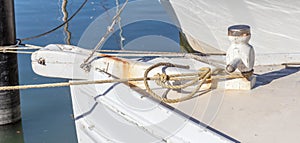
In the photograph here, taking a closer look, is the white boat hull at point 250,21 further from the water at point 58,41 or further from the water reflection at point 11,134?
the water reflection at point 11,134

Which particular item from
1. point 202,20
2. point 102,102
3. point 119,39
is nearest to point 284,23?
point 202,20

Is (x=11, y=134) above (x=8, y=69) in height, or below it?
below

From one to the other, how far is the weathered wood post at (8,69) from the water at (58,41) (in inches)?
4.3

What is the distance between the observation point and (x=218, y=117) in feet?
8.47

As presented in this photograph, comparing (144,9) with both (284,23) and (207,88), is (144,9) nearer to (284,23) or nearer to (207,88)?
(284,23)

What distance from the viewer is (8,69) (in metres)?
4.05

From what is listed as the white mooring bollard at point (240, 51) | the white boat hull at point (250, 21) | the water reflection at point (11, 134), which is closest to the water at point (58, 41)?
the water reflection at point (11, 134)

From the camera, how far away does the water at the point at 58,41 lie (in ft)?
13.8

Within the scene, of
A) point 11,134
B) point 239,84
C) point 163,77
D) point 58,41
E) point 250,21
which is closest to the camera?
point 163,77

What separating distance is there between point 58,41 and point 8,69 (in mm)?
2467

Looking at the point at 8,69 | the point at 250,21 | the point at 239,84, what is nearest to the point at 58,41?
the point at 8,69

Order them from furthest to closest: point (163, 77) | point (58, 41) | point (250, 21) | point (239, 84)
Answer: point (58, 41), point (250, 21), point (239, 84), point (163, 77)

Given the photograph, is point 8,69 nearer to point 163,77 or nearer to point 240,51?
point 163,77

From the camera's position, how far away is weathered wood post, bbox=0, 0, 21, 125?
3916mm
